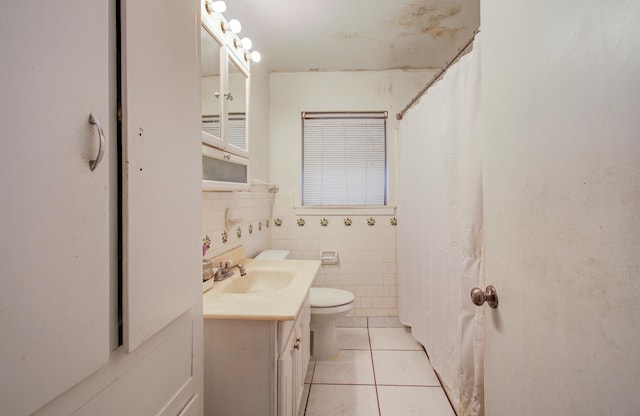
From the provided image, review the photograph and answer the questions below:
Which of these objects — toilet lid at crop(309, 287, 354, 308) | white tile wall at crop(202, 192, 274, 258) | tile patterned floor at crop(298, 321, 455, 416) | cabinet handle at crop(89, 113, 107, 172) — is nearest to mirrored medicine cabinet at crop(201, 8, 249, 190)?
white tile wall at crop(202, 192, 274, 258)

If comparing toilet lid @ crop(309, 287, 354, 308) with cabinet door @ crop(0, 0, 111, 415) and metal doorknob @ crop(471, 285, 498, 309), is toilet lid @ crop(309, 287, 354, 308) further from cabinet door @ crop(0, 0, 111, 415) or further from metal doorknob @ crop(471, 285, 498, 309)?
cabinet door @ crop(0, 0, 111, 415)

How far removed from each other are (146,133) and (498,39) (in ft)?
2.96

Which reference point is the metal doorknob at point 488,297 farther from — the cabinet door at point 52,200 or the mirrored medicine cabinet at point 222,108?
the mirrored medicine cabinet at point 222,108

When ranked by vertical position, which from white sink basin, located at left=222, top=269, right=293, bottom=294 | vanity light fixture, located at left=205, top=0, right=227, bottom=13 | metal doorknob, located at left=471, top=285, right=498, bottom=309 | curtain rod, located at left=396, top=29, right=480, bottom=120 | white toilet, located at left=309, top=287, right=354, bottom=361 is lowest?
white toilet, located at left=309, top=287, right=354, bottom=361

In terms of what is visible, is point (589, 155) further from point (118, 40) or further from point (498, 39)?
point (118, 40)

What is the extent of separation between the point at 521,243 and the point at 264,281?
1.45 meters

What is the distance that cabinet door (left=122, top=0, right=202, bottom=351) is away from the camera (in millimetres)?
554

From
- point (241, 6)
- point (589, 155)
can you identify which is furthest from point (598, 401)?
point (241, 6)

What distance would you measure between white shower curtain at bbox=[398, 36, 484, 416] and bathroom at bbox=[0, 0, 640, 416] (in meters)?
0.58

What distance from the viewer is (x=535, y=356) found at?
2.15 ft

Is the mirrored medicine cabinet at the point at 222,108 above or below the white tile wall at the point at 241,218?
above

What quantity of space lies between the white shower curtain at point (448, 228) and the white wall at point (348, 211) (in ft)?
1.20

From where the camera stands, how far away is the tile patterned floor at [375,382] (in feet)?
5.67

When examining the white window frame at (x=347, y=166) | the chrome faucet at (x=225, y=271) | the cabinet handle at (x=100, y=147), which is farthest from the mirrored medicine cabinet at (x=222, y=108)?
the white window frame at (x=347, y=166)
